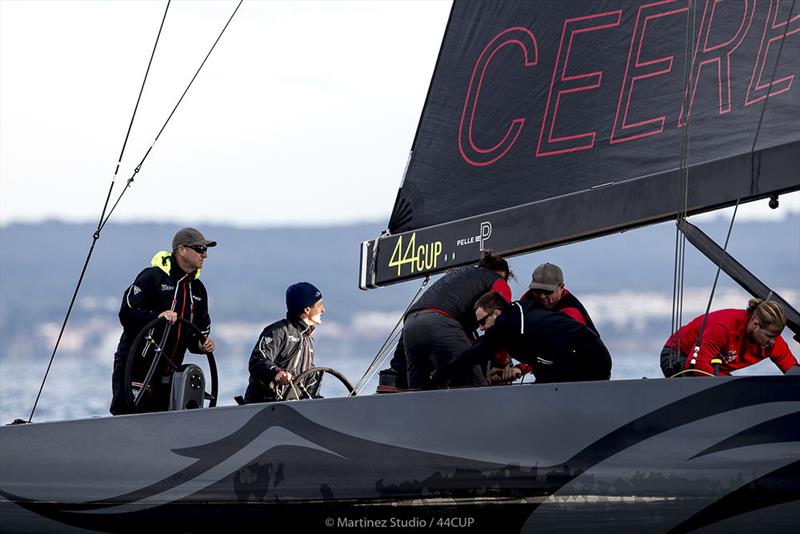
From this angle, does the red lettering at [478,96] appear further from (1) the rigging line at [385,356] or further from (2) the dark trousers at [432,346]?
(2) the dark trousers at [432,346]

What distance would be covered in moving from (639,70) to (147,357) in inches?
80.4

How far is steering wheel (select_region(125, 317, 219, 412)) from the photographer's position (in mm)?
5691

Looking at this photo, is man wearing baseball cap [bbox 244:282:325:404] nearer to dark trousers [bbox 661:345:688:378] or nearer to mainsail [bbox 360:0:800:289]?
mainsail [bbox 360:0:800:289]

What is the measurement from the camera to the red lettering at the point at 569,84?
5.95 metres

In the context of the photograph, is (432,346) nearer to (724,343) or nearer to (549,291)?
(549,291)

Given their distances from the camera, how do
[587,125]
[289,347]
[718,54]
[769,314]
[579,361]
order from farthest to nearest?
[289,347]
[587,125]
[718,54]
[769,314]
[579,361]

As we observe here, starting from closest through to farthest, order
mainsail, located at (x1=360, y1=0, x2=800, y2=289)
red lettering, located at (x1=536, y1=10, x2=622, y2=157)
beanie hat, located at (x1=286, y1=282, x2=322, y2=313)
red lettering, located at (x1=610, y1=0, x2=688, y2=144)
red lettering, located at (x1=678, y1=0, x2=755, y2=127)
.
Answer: mainsail, located at (x1=360, y1=0, x2=800, y2=289), red lettering, located at (x1=678, y1=0, x2=755, y2=127), red lettering, located at (x1=610, y1=0, x2=688, y2=144), red lettering, located at (x1=536, y1=10, x2=622, y2=157), beanie hat, located at (x1=286, y1=282, x2=322, y2=313)

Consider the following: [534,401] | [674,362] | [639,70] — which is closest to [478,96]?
[639,70]

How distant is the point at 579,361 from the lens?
16.2 ft

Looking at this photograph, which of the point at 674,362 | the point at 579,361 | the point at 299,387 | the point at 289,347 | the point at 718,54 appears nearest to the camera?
the point at 579,361

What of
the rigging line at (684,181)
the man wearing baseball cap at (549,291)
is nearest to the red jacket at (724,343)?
the rigging line at (684,181)

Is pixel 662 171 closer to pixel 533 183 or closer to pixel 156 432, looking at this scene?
pixel 533 183

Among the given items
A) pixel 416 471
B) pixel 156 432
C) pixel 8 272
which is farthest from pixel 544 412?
pixel 8 272

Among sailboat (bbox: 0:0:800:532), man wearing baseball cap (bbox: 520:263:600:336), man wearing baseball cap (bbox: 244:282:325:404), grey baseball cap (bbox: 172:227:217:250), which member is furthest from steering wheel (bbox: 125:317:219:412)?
man wearing baseball cap (bbox: 520:263:600:336)
